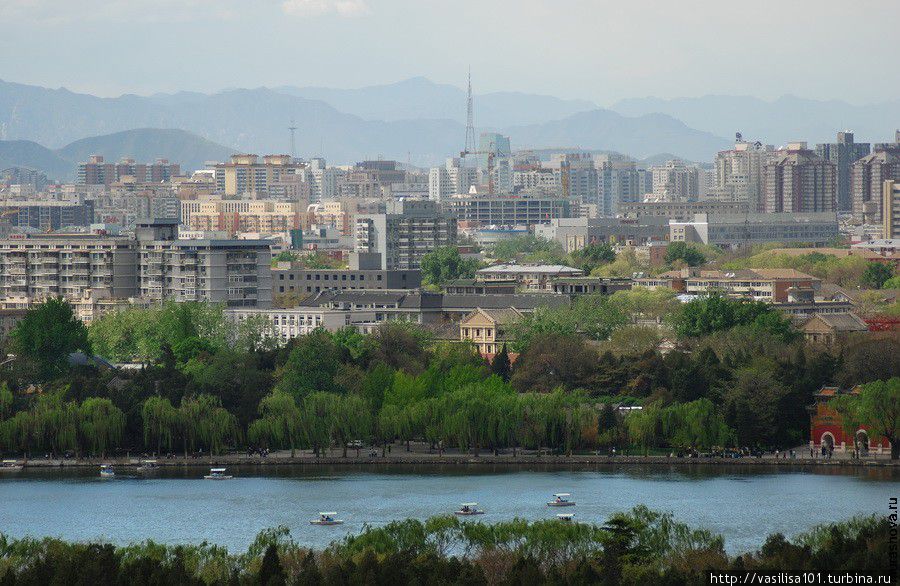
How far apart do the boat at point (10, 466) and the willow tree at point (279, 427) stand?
4.63 metres

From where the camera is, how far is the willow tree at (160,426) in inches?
1743

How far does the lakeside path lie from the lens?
41.5m

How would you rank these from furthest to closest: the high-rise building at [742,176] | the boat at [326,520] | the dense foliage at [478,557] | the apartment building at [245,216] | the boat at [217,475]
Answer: the high-rise building at [742,176] < the apartment building at [245,216] < the boat at [217,475] < the boat at [326,520] < the dense foliage at [478,557]

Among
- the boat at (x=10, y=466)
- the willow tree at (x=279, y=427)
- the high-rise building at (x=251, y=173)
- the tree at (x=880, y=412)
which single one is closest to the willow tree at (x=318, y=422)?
the willow tree at (x=279, y=427)

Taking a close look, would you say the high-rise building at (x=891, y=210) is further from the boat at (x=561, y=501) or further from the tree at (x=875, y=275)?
the boat at (x=561, y=501)

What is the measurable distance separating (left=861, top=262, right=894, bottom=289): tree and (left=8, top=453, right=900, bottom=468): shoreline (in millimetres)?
39811

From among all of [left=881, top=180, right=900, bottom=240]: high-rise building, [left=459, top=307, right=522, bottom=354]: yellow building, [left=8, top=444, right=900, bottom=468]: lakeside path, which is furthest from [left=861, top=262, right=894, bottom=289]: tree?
[left=8, top=444, right=900, bottom=468]: lakeside path

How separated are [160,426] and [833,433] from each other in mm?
13478

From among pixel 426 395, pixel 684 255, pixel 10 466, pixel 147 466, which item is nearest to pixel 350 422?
pixel 426 395

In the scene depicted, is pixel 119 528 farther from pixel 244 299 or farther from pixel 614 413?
pixel 244 299

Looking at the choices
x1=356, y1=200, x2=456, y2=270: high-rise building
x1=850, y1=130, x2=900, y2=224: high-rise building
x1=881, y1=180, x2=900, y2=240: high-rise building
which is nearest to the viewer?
x1=356, y1=200, x2=456, y2=270: high-rise building

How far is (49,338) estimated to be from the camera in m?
52.3

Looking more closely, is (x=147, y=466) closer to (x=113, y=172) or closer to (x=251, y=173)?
(x=251, y=173)

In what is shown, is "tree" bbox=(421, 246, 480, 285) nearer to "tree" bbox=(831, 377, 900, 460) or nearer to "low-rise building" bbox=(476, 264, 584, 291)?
"low-rise building" bbox=(476, 264, 584, 291)
